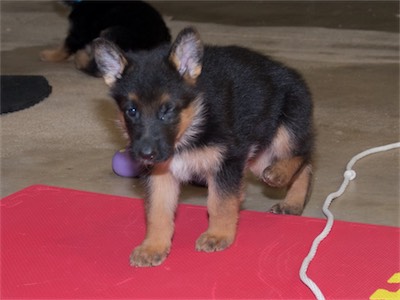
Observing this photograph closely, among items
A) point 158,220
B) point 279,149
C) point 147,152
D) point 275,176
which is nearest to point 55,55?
point 279,149

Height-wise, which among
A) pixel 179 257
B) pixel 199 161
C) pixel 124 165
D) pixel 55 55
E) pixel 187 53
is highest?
pixel 187 53

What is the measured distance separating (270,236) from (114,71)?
1190 millimetres

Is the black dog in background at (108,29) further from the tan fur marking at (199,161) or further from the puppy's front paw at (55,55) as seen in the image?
the tan fur marking at (199,161)

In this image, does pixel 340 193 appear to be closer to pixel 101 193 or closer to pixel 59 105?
pixel 101 193

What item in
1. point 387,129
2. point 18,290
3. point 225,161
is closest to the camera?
point 18,290

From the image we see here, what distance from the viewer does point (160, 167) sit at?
13.5ft

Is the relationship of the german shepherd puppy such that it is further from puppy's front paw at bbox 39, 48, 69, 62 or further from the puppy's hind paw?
puppy's front paw at bbox 39, 48, 69, 62

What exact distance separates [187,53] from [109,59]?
389 millimetres

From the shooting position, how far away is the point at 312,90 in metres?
7.14

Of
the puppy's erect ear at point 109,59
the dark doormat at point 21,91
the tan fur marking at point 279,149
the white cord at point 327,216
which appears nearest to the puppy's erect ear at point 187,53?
the puppy's erect ear at point 109,59

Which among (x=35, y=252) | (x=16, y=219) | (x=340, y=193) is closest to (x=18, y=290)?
(x=35, y=252)

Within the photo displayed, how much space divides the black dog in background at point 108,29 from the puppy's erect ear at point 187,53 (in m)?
3.84

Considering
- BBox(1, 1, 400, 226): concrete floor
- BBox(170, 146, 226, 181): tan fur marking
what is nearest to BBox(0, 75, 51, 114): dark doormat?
BBox(1, 1, 400, 226): concrete floor

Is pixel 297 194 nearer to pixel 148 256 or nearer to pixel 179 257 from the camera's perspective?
pixel 179 257
